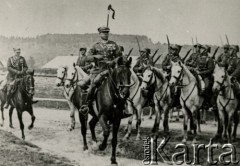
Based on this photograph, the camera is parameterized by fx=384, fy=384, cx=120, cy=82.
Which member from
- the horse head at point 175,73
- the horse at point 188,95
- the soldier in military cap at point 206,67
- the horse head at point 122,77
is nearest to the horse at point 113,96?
the horse head at point 122,77

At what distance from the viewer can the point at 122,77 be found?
725 cm

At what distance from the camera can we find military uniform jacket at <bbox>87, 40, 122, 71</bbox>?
26.6ft

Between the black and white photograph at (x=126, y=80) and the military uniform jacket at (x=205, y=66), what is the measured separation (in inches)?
1.0

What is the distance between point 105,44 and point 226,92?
9.58 feet

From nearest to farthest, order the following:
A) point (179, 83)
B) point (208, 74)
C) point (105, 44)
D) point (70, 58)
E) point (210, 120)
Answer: point (105, 44) → point (179, 83) → point (208, 74) → point (210, 120) → point (70, 58)

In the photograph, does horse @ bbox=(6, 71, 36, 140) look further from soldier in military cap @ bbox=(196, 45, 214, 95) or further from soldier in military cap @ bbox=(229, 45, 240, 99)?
soldier in military cap @ bbox=(229, 45, 240, 99)

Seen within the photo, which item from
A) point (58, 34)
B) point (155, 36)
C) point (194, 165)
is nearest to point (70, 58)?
point (58, 34)

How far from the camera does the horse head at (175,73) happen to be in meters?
8.61

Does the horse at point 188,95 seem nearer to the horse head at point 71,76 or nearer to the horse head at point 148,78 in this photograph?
the horse head at point 148,78

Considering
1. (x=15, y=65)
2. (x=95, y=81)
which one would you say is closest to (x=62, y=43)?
(x=15, y=65)

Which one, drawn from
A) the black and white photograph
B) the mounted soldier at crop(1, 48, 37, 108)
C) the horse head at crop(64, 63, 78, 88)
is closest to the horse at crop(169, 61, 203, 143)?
the black and white photograph

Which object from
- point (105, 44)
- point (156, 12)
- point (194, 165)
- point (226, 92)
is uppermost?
point (156, 12)

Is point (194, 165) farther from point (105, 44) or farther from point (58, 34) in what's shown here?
point (58, 34)

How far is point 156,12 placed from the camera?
29.8ft
